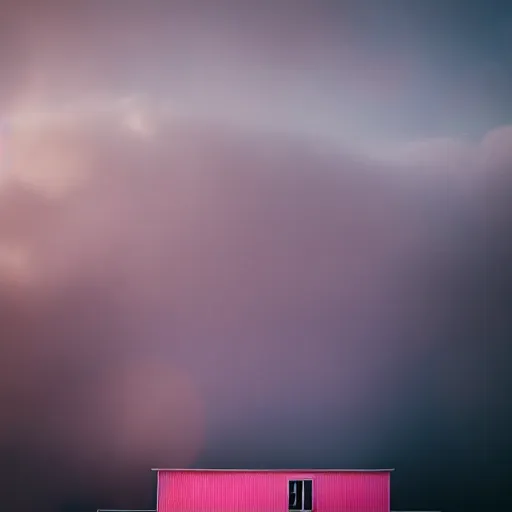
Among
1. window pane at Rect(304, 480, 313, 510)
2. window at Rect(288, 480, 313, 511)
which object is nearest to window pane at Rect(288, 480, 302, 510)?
window at Rect(288, 480, 313, 511)

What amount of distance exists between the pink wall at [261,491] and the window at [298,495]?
0.27ft

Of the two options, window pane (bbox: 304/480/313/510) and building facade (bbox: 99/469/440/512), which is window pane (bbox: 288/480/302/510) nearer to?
building facade (bbox: 99/469/440/512)

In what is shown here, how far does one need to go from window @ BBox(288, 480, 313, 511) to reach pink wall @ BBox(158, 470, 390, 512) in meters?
0.08

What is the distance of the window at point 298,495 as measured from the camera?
40.3ft

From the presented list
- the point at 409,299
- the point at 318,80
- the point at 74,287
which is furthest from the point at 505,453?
the point at 74,287

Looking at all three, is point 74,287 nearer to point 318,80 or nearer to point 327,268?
point 327,268

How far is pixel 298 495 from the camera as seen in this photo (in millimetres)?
12289

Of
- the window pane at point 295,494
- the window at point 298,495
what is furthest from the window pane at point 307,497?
the window pane at point 295,494

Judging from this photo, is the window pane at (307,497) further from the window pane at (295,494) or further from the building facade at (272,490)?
the window pane at (295,494)

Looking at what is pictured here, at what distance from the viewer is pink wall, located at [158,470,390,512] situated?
40.4 feet

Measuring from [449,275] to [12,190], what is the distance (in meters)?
12.1

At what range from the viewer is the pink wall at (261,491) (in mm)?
12328

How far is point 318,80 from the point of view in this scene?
16.7 metres

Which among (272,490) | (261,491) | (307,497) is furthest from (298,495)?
(261,491)
